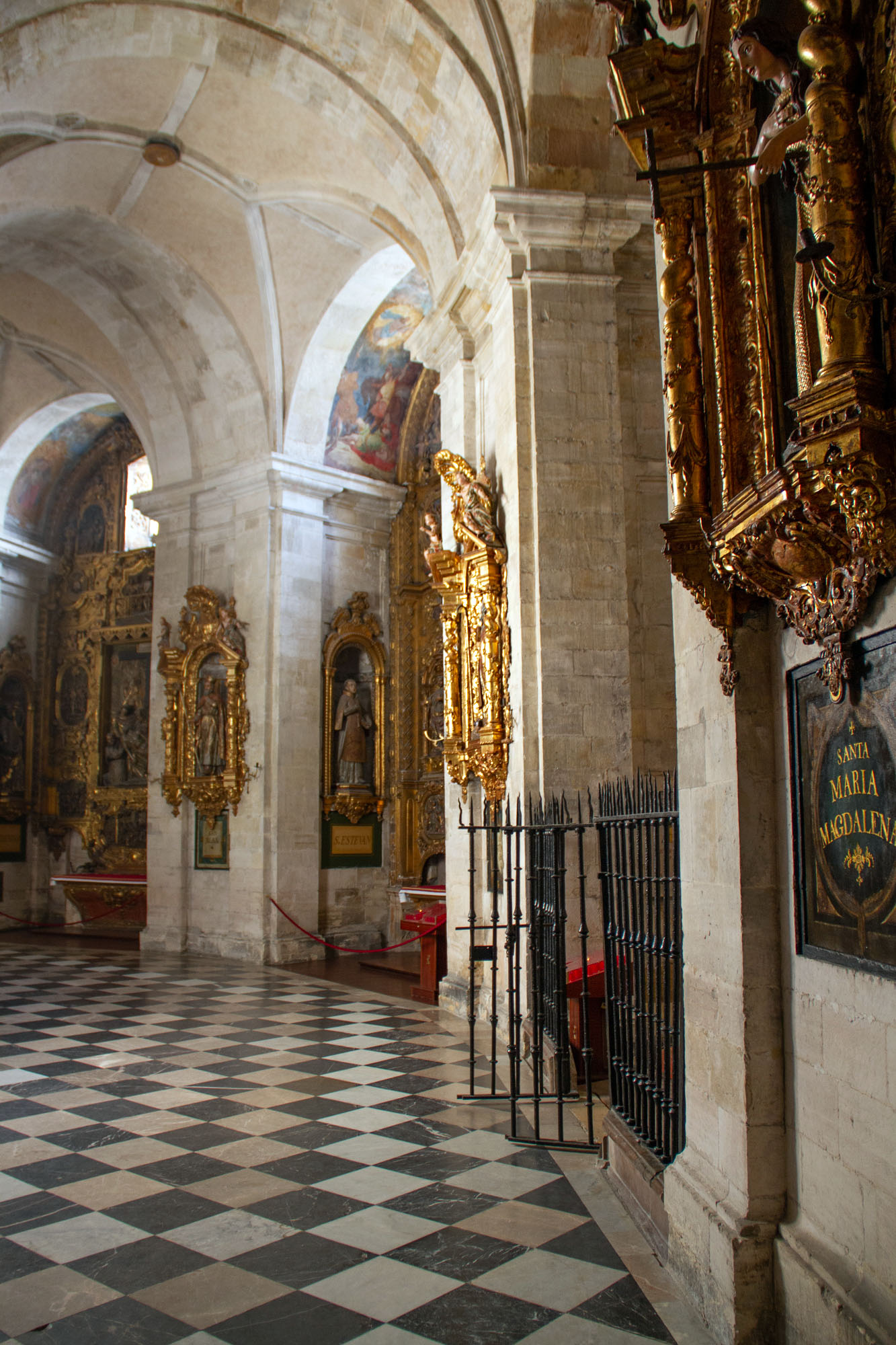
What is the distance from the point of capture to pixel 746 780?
3559 mm

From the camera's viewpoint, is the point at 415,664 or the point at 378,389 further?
the point at 415,664

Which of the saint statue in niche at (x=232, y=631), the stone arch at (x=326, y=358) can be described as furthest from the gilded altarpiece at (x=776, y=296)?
the saint statue in niche at (x=232, y=631)

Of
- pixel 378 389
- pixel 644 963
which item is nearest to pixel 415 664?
pixel 378 389

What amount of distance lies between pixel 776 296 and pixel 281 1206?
158 inches

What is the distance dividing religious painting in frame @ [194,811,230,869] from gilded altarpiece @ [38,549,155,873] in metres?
2.95

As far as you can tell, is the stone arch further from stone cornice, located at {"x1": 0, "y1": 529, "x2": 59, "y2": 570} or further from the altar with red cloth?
the altar with red cloth

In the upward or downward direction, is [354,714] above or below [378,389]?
below

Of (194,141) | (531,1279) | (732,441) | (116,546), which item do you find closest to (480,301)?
(194,141)

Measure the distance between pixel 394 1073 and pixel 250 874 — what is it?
23.5ft

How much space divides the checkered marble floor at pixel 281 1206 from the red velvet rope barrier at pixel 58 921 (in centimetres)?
801

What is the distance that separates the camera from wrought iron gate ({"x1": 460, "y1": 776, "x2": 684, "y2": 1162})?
4.32 m

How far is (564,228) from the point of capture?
8.37 metres

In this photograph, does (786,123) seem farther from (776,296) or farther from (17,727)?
(17,727)

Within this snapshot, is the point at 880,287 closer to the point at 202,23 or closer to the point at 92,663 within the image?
the point at 202,23
